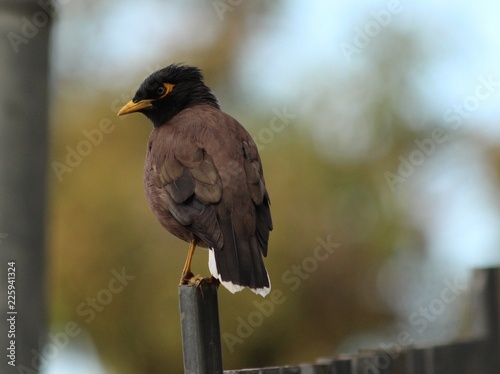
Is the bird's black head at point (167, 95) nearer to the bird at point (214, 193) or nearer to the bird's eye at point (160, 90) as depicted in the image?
the bird's eye at point (160, 90)

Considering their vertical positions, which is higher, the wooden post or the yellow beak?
the yellow beak

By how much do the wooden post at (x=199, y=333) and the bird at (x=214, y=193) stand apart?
46 cm

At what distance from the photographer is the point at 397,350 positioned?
3877mm

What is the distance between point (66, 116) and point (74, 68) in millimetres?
658

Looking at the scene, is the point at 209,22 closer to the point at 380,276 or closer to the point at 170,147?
the point at 380,276

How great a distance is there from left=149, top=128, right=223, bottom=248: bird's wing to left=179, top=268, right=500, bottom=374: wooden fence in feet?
2.06

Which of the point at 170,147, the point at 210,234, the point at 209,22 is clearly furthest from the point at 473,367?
the point at 209,22

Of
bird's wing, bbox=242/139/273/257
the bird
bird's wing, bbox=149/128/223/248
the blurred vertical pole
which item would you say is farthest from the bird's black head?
the blurred vertical pole

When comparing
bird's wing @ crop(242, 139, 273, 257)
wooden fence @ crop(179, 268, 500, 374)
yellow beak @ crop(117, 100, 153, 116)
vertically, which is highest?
yellow beak @ crop(117, 100, 153, 116)

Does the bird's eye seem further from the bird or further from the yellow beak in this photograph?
the bird

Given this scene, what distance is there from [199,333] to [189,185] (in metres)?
1.07

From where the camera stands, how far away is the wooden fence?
3.17 meters

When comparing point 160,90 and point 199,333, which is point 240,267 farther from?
point 160,90

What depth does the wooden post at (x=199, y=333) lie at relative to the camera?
3.15m
